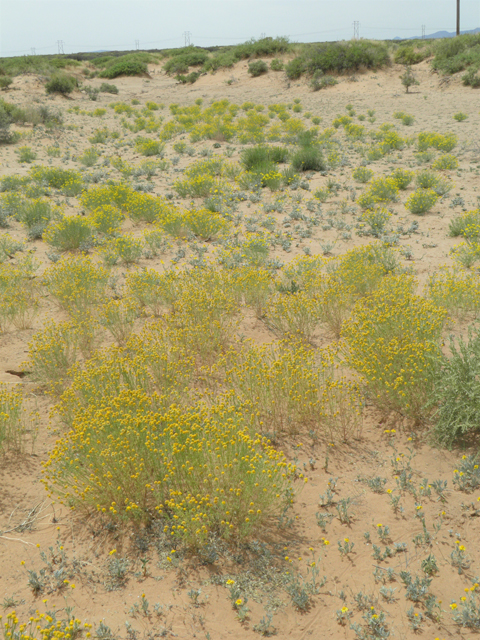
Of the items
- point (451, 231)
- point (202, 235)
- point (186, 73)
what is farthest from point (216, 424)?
point (186, 73)

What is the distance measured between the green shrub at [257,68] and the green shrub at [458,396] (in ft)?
116

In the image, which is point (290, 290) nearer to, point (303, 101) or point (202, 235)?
point (202, 235)

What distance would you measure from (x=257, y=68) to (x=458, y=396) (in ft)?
117

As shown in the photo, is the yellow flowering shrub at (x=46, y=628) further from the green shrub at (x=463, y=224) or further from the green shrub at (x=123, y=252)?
the green shrub at (x=463, y=224)

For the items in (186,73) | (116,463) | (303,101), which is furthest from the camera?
(186,73)

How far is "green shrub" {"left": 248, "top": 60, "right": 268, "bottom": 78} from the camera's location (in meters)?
33.6

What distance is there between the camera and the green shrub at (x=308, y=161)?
13.1 metres

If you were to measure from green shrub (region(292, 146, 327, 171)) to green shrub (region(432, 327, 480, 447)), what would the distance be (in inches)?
411

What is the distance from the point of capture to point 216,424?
3.35m

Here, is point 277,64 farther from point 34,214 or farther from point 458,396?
point 458,396

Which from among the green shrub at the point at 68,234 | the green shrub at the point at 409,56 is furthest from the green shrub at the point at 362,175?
the green shrub at the point at 409,56

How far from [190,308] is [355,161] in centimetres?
1074

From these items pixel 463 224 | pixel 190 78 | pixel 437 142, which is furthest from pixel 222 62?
pixel 463 224

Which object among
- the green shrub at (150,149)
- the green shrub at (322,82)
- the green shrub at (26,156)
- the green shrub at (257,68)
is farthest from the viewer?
the green shrub at (257,68)
